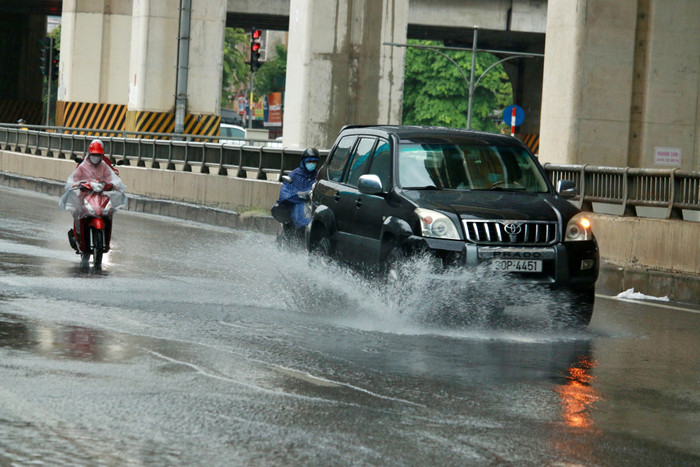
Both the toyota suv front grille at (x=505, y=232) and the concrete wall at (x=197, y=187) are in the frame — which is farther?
the concrete wall at (x=197, y=187)

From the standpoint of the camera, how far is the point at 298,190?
1669 centimetres

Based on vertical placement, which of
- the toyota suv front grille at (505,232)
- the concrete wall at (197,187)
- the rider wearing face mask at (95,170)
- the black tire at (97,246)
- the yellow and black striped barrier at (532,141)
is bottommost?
the black tire at (97,246)

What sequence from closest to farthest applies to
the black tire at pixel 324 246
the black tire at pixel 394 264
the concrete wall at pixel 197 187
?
the black tire at pixel 394 264 < the black tire at pixel 324 246 < the concrete wall at pixel 197 187

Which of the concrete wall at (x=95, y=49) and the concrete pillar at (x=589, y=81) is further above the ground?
the concrete wall at (x=95, y=49)

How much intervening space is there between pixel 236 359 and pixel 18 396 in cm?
202

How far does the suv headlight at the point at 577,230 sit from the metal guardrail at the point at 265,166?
396cm

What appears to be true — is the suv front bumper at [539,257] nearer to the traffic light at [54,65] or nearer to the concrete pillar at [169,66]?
the concrete pillar at [169,66]

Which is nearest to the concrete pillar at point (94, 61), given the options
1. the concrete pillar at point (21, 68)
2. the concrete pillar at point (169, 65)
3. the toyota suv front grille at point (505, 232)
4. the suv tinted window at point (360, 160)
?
the concrete pillar at point (169, 65)

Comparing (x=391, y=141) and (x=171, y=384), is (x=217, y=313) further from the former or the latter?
(x=171, y=384)

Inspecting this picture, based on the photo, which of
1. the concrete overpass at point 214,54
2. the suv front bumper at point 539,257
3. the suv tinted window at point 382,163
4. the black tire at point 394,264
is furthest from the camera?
the concrete overpass at point 214,54

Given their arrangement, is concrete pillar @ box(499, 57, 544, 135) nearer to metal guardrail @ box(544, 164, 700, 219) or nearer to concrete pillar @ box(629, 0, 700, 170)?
concrete pillar @ box(629, 0, 700, 170)

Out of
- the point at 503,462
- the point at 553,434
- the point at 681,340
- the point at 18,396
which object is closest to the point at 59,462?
the point at 18,396

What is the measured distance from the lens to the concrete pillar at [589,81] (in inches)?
788

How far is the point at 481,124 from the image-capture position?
99.2 metres
